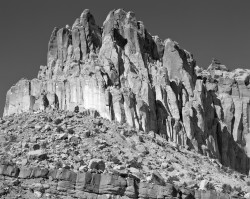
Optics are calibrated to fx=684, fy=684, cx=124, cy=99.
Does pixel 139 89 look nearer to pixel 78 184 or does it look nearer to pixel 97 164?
pixel 97 164

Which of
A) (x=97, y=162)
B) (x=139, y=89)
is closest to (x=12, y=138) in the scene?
(x=97, y=162)

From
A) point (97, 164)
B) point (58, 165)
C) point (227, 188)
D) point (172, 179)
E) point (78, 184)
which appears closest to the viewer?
point (78, 184)

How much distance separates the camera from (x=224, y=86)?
344 feet

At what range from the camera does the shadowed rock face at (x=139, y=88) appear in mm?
79188

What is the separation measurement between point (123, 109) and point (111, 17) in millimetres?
20089

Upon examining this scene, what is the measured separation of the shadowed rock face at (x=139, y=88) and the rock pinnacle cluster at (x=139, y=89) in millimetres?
102

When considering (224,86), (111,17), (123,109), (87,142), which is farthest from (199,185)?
(224,86)

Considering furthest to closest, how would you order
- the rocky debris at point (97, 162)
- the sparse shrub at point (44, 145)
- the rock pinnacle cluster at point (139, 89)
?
the rock pinnacle cluster at point (139, 89), the sparse shrub at point (44, 145), the rocky debris at point (97, 162)

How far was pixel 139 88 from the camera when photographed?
8331cm

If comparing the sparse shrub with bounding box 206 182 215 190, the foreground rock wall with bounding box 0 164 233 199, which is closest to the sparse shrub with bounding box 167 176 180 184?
the sparse shrub with bounding box 206 182 215 190

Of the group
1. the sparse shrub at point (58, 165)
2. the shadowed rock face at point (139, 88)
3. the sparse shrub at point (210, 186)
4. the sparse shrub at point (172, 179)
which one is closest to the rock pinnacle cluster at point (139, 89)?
the shadowed rock face at point (139, 88)

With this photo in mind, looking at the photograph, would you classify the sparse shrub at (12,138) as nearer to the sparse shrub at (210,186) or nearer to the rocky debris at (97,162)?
the rocky debris at (97,162)

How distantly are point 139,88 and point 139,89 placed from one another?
0.14 metres

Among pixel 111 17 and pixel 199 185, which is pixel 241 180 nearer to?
pixel 199 185
